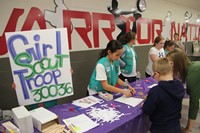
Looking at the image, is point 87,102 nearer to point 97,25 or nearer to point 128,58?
point 128,58

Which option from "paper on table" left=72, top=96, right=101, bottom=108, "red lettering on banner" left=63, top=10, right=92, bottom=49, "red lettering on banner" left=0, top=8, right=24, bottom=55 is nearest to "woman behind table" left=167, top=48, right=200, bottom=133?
"paper on table" left=72, top=96, right=101, bottom=108

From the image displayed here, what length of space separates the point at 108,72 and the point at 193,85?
0.83m

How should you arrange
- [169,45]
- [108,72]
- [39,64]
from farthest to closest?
[169,45] < [108,72] < [39,64]

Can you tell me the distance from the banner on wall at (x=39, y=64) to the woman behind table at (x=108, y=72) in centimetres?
31

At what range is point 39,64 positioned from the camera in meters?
1.46

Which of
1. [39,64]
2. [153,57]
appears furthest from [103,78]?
[153,57]

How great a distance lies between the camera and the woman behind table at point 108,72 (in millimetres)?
1703

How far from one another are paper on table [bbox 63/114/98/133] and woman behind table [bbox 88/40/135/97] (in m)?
0.48

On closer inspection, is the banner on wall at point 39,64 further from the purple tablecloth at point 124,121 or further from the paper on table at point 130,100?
the paper on table at point 130,100

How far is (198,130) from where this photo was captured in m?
2.33

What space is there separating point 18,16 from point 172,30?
15.0ft

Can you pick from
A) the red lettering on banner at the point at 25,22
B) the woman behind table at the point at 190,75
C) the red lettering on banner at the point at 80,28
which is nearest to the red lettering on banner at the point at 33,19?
the red lettering on banner at the point at 25,22

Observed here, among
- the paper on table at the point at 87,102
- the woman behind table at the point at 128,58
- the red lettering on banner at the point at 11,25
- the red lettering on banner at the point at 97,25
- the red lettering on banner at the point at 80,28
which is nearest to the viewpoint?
the paper on table at the point at 87,102

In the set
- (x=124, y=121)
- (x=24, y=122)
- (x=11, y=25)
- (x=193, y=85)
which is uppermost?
(x=11, y=25)
